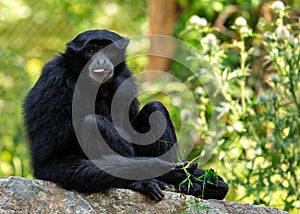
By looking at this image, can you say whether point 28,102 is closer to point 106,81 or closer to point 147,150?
point 106,81

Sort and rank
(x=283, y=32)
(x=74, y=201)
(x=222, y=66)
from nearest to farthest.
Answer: (x=74, y=201)
(x=283, y=32)
(x=222, y=66)

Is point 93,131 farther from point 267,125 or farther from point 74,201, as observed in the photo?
point 267,125

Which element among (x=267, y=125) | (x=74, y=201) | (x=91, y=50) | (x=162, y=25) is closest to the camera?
(x=74, y=201)

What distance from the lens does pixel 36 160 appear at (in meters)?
4.55

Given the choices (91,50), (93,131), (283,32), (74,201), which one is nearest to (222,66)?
(283,32)

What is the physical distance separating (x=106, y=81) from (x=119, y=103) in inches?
9.6

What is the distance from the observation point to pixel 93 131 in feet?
14.4

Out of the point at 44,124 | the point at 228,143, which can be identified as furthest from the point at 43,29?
the point at 44,124

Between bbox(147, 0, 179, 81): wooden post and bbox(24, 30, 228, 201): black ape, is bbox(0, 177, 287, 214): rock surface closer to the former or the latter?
bbox(24, 30, 228, 201): black ape

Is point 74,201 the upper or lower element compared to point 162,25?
lower

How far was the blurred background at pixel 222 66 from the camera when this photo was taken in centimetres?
609

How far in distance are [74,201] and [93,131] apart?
52cm

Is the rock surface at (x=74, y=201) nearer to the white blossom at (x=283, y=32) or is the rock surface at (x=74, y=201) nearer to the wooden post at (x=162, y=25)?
the white blossom at (x=283, y=32)

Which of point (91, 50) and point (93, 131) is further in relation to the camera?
point (91, 50)
